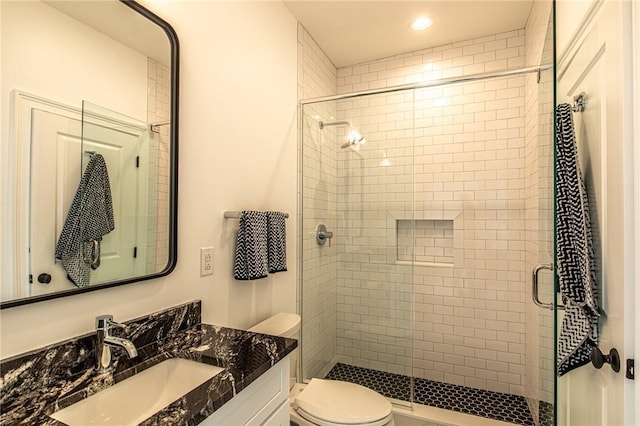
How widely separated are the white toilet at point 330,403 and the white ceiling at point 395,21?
6.72ft

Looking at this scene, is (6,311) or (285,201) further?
(285,201)

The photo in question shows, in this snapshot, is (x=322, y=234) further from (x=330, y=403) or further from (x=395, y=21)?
(x=395, y=21)

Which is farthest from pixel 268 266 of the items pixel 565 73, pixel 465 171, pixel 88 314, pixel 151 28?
pixel 465 171

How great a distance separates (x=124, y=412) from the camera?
963 mm

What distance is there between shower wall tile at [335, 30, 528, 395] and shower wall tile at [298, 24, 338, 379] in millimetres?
71

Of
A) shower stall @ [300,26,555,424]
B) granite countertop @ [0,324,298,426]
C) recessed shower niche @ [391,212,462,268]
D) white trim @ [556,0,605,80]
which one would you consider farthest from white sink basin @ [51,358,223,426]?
recessed shower niche @ [391,212,462,268]

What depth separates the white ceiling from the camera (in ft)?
7.39

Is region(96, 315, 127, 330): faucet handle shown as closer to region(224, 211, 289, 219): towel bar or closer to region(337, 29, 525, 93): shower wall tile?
region(224, 211, 289, 219): towel bar

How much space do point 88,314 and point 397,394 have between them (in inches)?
77.0

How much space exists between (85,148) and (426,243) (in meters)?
2.49

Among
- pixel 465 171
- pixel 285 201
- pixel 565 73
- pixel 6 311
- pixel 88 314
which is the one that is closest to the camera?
pixel 6 311

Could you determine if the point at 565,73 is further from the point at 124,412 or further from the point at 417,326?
the point at 417,326

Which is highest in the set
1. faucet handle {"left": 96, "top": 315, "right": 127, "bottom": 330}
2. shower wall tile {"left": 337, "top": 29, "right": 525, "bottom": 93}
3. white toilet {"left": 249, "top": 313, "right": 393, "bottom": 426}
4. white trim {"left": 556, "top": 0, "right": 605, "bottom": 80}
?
shower wall tile {"left": 337, "top": 29, "right": 525, "bottom": 93}

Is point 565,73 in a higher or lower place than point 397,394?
higher
